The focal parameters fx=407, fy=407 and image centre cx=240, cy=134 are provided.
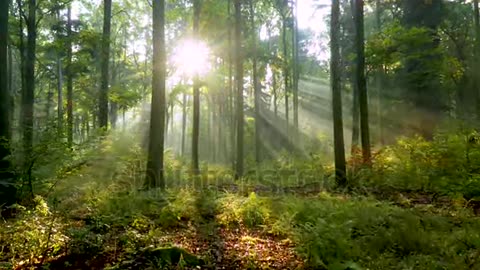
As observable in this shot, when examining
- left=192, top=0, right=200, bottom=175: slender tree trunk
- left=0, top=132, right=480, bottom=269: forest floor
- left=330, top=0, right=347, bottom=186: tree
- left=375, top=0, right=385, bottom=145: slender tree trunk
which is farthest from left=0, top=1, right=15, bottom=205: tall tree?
left=375, top=0, right=385, bottom=145: slender tree trunk

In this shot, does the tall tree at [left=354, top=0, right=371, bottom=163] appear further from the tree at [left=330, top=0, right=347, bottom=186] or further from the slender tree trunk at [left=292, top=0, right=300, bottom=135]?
the slender tree trunk at [left=292, top=0, right=300, bottom=135]

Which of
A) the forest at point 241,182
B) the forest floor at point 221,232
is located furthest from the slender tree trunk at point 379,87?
the forest floor at point 221,232

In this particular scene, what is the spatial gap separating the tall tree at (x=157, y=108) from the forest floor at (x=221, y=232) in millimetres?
836

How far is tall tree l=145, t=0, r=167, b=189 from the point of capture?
35.2 ft

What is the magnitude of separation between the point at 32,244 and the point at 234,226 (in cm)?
371

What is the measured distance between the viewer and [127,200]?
8.75 metres

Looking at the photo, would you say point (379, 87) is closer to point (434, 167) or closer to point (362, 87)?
point (362, 87)

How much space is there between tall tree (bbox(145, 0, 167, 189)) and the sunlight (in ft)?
25.3

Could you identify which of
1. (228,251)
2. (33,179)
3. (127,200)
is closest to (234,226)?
(228,251)

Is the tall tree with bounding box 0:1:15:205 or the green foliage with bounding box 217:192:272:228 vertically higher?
the tall tree with bounding box 0:1:15:205

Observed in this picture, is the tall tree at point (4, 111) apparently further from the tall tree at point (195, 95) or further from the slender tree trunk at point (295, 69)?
the slender tree trunk at point (295, 69)

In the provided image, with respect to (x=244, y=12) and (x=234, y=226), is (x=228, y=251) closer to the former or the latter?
(x=234, y=226)

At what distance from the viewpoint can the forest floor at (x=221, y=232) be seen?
5.35 meters

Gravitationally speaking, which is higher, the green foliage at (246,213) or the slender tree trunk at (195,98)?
the slender tree trunk at (195,98)
